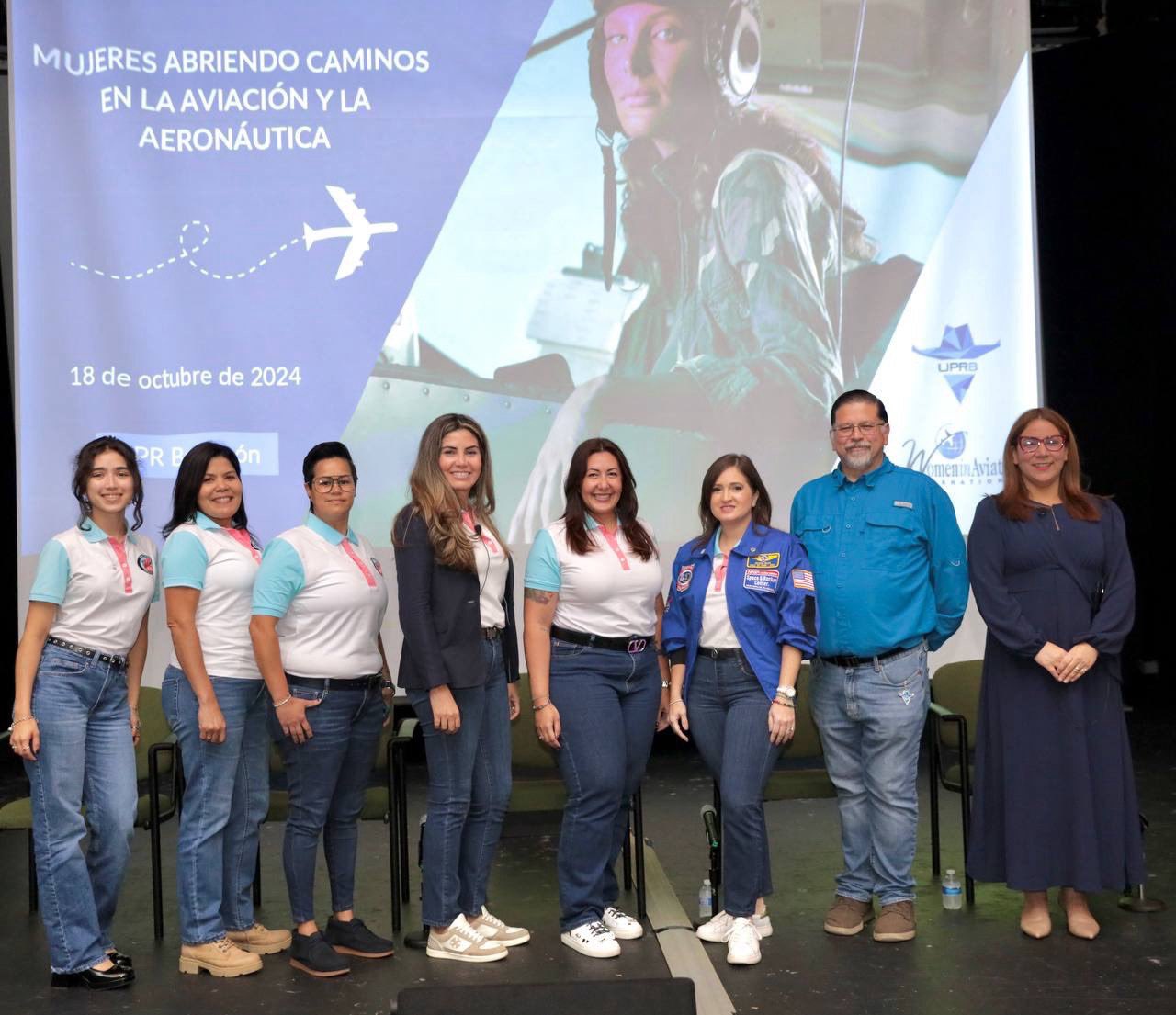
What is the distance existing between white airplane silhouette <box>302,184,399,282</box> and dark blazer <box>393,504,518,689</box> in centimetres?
212

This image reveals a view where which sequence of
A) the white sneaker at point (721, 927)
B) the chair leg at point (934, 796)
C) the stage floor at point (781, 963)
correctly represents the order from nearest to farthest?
the stage floor at point (781, 963), the white sneaker at point (721, 927), the chair leg at point (934, 796)

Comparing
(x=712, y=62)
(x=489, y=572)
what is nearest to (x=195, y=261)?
(x=712, y=62)

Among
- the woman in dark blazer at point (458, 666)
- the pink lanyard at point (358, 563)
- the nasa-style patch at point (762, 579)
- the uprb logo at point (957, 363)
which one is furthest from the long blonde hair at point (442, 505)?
the uprb logo at point (957, 363)

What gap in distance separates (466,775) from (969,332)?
9.63ft

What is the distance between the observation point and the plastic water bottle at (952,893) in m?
3.71

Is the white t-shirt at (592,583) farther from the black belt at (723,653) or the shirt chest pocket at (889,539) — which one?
the shirt chest pocket at (889,539)

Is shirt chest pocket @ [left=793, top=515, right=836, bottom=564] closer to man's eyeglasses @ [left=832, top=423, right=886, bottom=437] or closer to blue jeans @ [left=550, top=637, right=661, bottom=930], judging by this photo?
man's eyeglasses @ [left=832, top=423, right=886, bottom=437]

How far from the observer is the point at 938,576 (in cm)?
345

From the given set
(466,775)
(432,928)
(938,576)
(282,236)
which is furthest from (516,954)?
(282,236)

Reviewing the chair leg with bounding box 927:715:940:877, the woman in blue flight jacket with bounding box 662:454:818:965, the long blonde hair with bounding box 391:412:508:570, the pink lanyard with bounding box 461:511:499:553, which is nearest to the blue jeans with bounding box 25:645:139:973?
the long blonde hair with bounding box 391:412:508:570

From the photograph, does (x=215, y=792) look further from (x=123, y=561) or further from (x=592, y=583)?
(x=592, y=583)

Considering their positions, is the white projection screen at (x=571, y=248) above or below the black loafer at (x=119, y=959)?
above

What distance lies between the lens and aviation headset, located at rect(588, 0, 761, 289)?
507 cm

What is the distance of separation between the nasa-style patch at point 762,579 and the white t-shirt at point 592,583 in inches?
10.5
